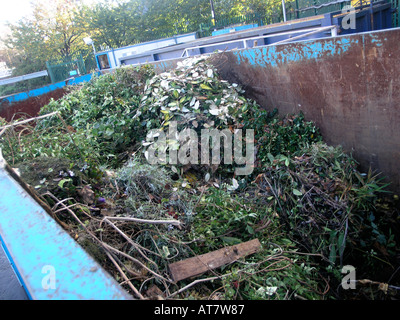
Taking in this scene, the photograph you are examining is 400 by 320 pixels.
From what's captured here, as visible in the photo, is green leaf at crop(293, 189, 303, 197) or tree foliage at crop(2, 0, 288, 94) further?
tree foliage at crop(2, 0, 288, 94)

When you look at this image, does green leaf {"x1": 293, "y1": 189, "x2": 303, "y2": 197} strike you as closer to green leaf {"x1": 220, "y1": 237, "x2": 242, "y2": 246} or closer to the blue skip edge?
green leaf {"x1": 220, "y1": 237, "x2": 242, "y2": 246}

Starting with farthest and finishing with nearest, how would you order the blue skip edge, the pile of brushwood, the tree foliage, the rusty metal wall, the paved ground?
the tree foliage < the rusty metal wall < the paved ground < the pile of brushwood < the blue skip edge

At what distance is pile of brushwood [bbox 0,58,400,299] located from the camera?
6.90ft

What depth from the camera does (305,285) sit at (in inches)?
83.7

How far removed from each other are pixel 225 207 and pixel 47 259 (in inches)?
71.8

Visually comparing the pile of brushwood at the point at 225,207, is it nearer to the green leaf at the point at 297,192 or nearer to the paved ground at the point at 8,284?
the green leaf at the point at 297,192

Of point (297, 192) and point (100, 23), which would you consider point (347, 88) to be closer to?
point (297, 192)

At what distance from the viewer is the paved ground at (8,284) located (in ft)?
8.01

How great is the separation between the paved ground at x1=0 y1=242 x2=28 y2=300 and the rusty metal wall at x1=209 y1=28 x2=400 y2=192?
324 centimetres

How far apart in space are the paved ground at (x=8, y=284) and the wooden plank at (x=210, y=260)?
123cm

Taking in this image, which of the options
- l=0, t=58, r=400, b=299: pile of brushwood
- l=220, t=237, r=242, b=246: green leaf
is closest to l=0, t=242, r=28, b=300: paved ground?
l=0, t=58, r=400, b=299: pile of brushwood

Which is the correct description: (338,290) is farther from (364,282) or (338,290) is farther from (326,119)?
(326,119)

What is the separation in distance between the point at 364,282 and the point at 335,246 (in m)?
0.35

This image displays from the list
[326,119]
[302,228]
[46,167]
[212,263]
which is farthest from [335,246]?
[46,167]
